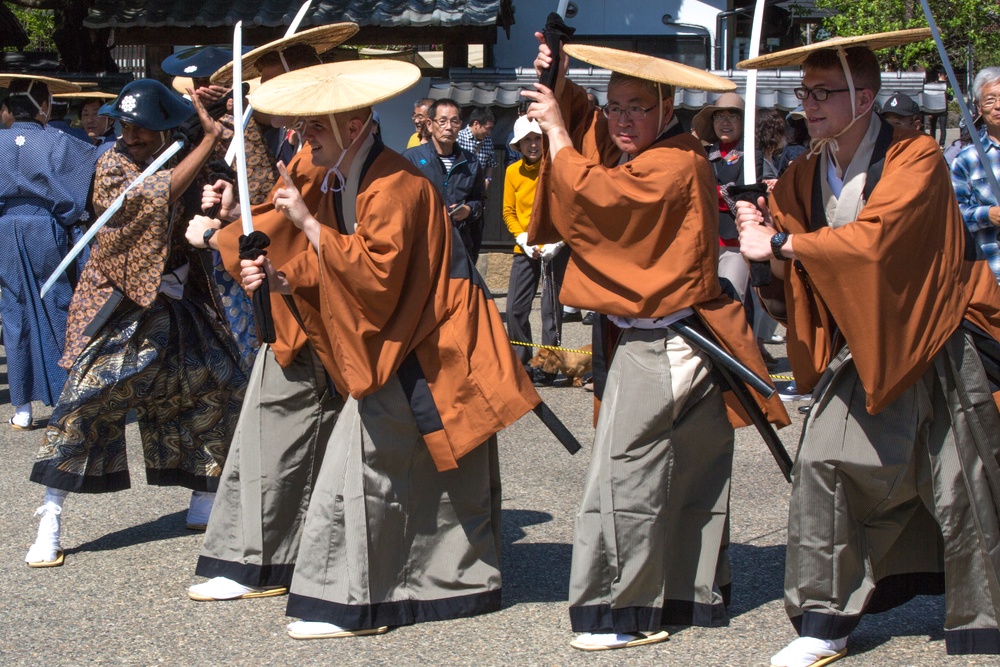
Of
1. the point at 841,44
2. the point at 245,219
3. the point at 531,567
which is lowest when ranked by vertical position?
the point at 531,567

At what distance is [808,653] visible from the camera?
345 centimetres

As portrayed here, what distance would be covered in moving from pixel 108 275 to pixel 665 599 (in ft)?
7.28

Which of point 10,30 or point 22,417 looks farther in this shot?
point 10,30

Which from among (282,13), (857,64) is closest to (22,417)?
(857,64)

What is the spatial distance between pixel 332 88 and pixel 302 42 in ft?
1.60

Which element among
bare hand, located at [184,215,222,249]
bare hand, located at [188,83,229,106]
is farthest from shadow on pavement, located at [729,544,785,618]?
bare hand, located at [188,83,229,106]

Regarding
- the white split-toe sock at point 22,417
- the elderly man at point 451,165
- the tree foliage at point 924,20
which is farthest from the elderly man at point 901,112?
the tree foliage at point 924,20

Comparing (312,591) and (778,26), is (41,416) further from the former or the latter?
(778,26)

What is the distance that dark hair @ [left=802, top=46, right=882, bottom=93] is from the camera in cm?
338

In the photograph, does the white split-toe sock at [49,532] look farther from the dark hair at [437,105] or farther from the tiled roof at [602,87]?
the tiled roof at [602,87]

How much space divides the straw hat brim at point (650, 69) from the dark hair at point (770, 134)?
12.6 ft

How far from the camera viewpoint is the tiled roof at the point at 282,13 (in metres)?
10.8

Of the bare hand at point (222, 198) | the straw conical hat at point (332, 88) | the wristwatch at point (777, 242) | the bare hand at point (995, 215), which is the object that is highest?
the straw conical hat at point (332, 88)

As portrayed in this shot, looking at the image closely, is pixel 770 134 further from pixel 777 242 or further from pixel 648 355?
pixel 777 242
